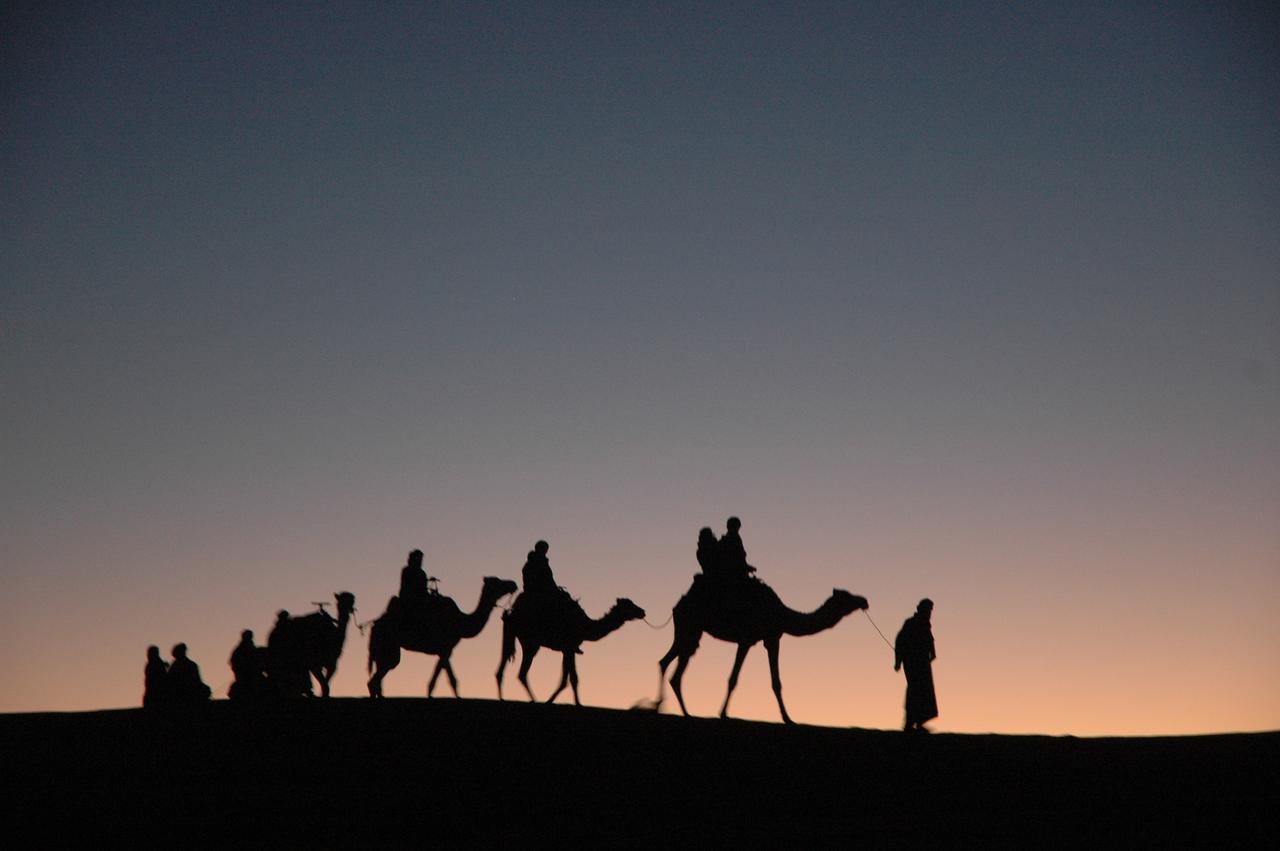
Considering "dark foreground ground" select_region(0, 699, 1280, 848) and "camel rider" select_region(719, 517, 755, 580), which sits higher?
"camel rider" select_region(719, 517, 755, 580)

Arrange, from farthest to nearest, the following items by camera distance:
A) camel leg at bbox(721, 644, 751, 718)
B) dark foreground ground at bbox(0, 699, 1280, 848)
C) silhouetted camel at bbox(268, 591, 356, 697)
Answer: silhouetted camel at bbox(268, 591, 356, 697), camel leg at bbox(721, 644, 751, 718), dark foreground ground at bbox(0, 699, 1280, 848)

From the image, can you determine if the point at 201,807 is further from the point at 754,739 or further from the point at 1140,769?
the point at 1140,769

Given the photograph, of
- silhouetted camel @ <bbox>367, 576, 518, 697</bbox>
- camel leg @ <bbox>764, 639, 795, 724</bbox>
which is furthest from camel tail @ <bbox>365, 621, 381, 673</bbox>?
camel leg @ <bbox>764, 639, 795, 724</bbox>

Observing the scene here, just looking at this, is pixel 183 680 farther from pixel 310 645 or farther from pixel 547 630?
pixel 547 630

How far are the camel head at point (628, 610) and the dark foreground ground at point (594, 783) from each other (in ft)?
10.4

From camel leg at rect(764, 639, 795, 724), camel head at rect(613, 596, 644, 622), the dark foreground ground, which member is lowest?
the dark foreground ground

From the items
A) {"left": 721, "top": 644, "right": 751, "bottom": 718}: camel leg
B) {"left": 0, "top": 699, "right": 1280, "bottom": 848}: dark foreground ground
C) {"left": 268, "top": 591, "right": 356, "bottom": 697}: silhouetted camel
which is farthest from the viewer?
{"left": 268, "top": 591, "right": 356, "bottom": 697}: silhouetted camel

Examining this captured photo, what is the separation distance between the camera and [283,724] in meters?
20.1

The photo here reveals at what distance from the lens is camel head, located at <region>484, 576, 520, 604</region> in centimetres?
2509

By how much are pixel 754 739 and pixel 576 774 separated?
2.94 m

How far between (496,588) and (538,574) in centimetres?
155

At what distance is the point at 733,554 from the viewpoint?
22031mm

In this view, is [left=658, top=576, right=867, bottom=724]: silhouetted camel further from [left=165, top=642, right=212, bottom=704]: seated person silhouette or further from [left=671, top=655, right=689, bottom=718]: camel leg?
[left=165, top=642, right=212, bottom=704]: seated person silhouette

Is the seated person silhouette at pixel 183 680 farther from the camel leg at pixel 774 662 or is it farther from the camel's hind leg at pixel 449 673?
the camel leg at pixel 774 662
